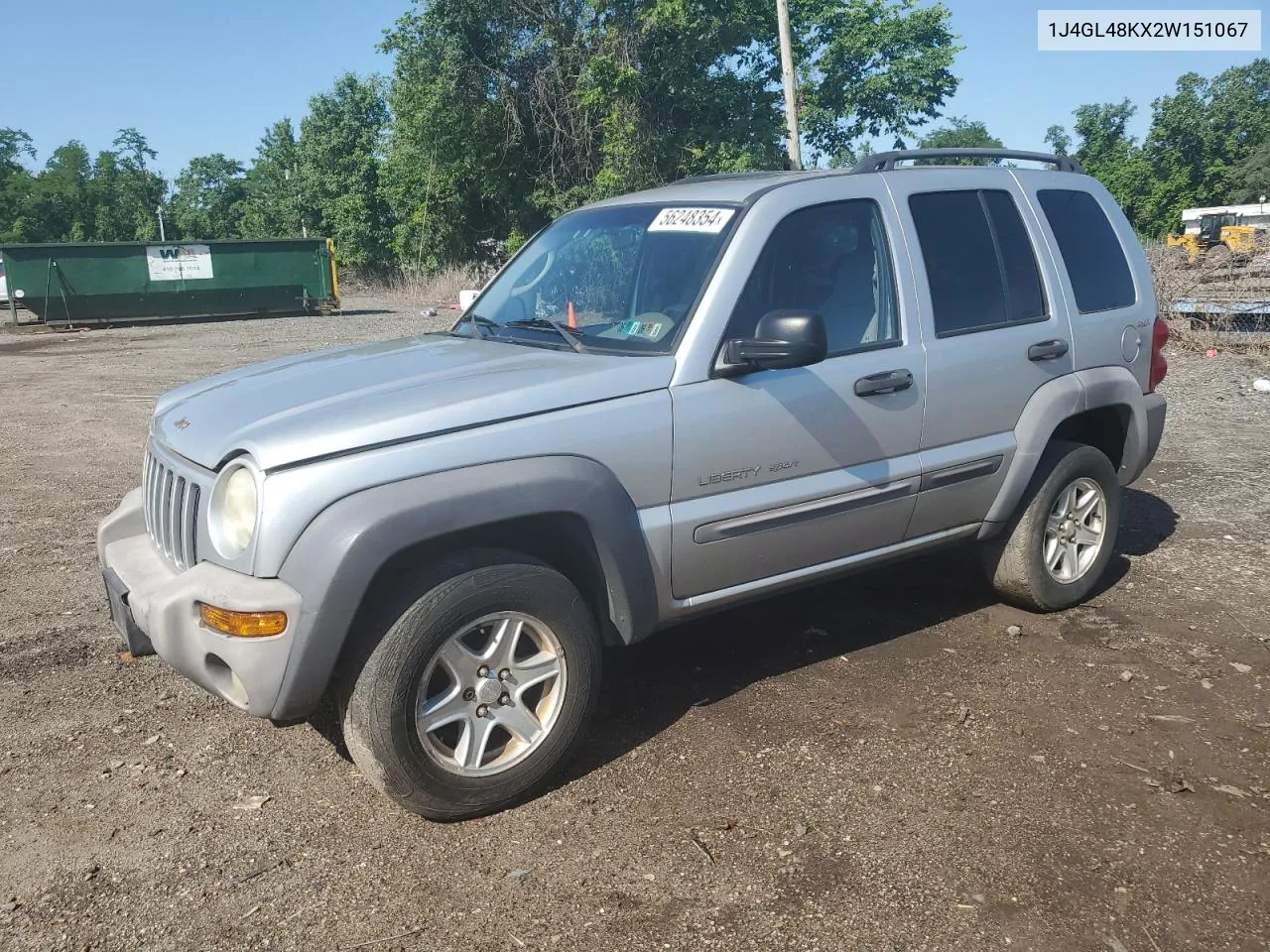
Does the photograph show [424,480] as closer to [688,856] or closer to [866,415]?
[688,856]

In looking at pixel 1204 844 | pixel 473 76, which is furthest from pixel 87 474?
pixel 473 76

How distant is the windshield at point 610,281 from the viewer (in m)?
3.82

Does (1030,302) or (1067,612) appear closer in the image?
(1030,302)

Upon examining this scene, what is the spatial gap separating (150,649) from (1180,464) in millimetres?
7434

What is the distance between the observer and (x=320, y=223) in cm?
5512

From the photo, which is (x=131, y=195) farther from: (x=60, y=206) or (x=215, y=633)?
(x=215, y=633)

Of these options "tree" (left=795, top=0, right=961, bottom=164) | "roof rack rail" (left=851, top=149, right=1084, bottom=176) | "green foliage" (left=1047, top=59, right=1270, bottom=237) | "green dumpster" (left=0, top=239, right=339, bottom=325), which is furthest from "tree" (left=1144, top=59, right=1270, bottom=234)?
"roof rack rail" (left=851, top=149, right=1084, bottom=176)

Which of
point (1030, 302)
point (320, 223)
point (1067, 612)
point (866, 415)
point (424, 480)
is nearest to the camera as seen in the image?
point (424, 480)

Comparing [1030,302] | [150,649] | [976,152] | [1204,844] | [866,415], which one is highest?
[976,152]

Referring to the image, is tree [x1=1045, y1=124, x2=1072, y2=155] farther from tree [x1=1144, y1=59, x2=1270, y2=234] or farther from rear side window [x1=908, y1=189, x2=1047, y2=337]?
rear side window [x1=908, y1=189, x2=1047, y2=337]

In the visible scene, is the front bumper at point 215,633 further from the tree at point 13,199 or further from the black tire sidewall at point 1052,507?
the tree at point 13,199

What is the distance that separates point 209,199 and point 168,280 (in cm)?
7682

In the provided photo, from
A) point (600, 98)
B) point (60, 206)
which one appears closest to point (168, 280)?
point (600, 98)

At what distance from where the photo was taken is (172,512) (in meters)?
3.46
